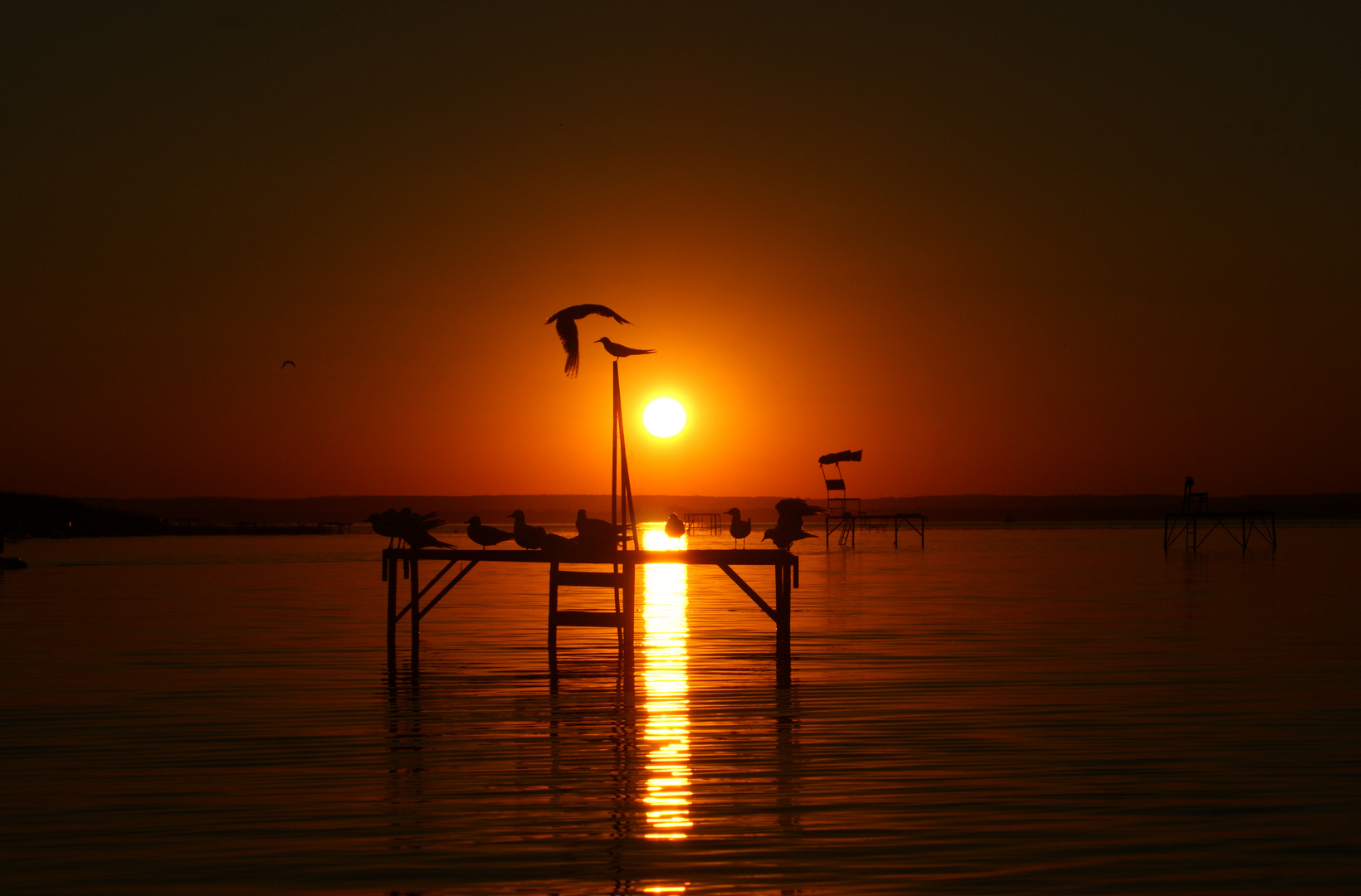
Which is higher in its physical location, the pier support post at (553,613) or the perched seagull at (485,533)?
the perched seagull at (485,533)

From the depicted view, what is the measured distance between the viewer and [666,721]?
14539 mm

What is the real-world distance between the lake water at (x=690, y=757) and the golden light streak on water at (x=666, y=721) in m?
0.07

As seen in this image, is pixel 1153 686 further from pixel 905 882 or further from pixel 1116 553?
pixel 1116 553

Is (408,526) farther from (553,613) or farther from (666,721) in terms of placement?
(666,721)

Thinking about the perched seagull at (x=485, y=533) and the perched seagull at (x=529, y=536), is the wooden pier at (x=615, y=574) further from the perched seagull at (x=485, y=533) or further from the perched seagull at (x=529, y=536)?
the perched seagull at (x=485, y=533)

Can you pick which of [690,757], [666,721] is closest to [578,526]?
[666,721]

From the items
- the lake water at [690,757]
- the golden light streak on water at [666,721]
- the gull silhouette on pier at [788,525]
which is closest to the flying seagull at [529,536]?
the lake water at [690,757]

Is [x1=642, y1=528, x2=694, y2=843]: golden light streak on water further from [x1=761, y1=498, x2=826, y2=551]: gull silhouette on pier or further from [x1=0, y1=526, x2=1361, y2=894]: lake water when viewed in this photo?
[x1=761, y1=498, x2=826, y2=551]: gull silhouette on pier

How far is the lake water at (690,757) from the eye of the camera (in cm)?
862

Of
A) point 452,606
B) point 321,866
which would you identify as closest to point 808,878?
point 321,866

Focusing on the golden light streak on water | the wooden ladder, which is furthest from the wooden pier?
the golden light streak on water

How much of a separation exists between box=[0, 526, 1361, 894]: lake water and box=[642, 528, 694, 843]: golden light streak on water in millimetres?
71

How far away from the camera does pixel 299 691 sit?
1706cm

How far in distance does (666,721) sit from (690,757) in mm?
2172
